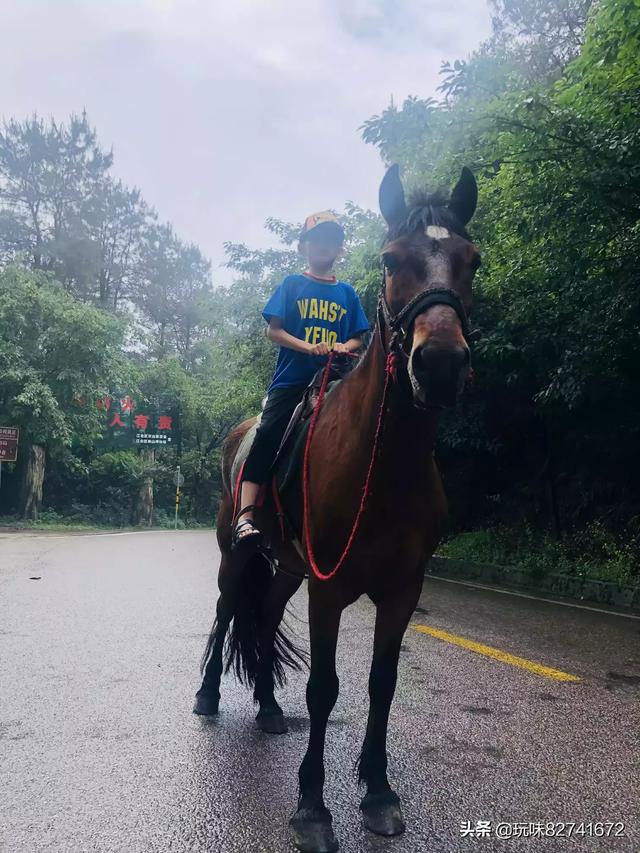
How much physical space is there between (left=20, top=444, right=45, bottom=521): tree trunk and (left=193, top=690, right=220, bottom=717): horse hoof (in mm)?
25529

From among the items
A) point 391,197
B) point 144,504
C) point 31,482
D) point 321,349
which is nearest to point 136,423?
point 144,504

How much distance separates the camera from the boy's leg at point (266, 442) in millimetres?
3561

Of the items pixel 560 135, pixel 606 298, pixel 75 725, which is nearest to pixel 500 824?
pixel 75 725

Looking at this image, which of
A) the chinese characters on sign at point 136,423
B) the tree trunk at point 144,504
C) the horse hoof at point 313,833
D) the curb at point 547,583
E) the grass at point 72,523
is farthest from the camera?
the chinese characters on sign at point 136,423

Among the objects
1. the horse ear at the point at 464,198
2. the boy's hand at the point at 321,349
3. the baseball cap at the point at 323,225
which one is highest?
the baseball cap at the point at 323,225

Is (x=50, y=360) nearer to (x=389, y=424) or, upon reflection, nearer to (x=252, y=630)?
(x=252, y=630)

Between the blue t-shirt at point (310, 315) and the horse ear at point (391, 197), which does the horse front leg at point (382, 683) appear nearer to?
the blue t-shirt at point (310, 315)

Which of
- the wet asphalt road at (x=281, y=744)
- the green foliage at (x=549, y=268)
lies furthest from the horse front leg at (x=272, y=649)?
the green foliage at (x=549, y=268)

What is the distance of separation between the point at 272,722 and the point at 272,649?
18.2 inches

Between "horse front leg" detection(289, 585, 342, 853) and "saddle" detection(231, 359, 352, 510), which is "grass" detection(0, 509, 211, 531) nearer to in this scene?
"saddle" detection(231, 359, 352, 510)

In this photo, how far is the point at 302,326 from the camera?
3549 mm

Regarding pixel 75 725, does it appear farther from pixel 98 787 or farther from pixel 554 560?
pixel 554 560

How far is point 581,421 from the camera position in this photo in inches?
458

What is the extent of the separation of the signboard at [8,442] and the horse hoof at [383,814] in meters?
24.4
